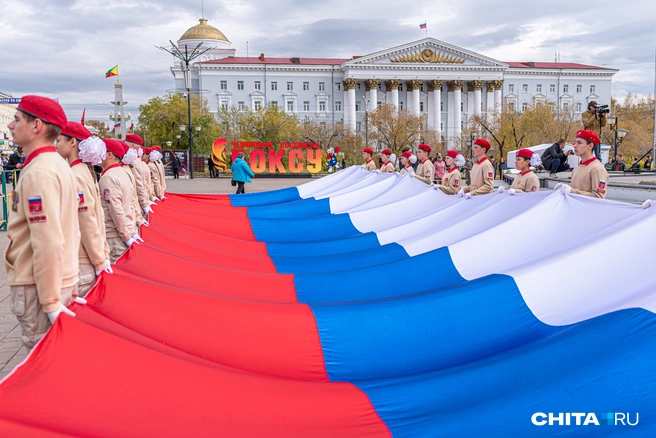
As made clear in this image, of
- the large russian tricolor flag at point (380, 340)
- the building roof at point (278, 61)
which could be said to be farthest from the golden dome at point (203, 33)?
the large russian tricolor flag at point (380, 340)

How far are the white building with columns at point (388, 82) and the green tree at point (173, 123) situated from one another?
95.4 ft

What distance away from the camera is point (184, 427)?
2906mm

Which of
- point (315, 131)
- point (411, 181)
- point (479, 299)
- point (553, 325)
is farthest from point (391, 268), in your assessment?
point (315, 131)

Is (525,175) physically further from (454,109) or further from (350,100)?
(454,109)

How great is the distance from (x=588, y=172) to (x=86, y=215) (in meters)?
5.10

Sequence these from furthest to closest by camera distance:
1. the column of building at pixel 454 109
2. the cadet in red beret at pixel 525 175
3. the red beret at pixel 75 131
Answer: the column of building at pixel 454 109, the cadet in red beret at pixel 525 175, the red beret at pixel 75 131

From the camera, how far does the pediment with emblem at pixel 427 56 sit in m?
83.9

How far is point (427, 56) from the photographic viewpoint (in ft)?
280

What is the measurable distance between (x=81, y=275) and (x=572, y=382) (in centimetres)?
328

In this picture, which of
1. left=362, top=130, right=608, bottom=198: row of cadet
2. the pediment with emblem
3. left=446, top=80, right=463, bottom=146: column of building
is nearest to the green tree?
the pediment with emblem

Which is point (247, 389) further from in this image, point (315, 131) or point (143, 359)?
point (315, 131)

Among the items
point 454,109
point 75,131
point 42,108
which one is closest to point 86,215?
point 75,131

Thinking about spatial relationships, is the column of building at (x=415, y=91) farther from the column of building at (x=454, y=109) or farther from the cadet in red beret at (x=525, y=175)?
the cadet in red beret at (x=525, y=175)

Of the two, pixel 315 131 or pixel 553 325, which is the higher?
pixel 315 131
